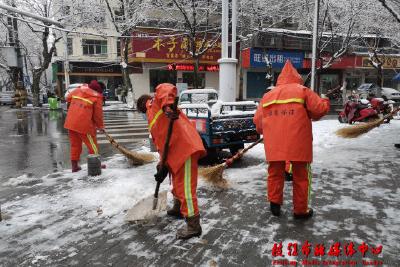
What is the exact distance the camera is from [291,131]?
12.1ft

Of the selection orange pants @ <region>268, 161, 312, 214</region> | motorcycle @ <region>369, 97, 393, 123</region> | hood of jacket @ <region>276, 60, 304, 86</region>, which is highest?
hood of jacket @ <region>276, 60, 304, 86</region>

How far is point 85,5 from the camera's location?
2355 centimetres

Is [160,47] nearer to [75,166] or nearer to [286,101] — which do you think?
[75,166]

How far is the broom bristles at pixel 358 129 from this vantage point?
751cm

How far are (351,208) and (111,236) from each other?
9.35 feet

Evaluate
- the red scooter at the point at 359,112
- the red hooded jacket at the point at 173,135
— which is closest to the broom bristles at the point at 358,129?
→ the red scooter at the point at 359,112

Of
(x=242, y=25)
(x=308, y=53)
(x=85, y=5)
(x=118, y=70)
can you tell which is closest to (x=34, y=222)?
(x=242, y=25)

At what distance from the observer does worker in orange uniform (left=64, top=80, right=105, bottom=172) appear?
234 inches

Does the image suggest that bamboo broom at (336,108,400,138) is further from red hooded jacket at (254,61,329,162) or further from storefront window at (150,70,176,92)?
storefront window at (150,70,176,92)

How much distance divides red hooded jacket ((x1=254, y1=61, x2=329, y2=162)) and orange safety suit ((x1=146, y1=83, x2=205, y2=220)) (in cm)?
85

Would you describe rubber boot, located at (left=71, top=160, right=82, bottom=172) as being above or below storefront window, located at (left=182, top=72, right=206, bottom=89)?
below

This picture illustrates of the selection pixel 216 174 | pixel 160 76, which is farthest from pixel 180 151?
pixel 160 76

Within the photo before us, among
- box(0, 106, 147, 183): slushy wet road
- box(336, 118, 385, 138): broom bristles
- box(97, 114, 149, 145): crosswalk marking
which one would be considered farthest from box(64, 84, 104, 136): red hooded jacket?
box(336, 118, 385, 138): broom bristles

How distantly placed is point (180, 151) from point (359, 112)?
10.2 m
